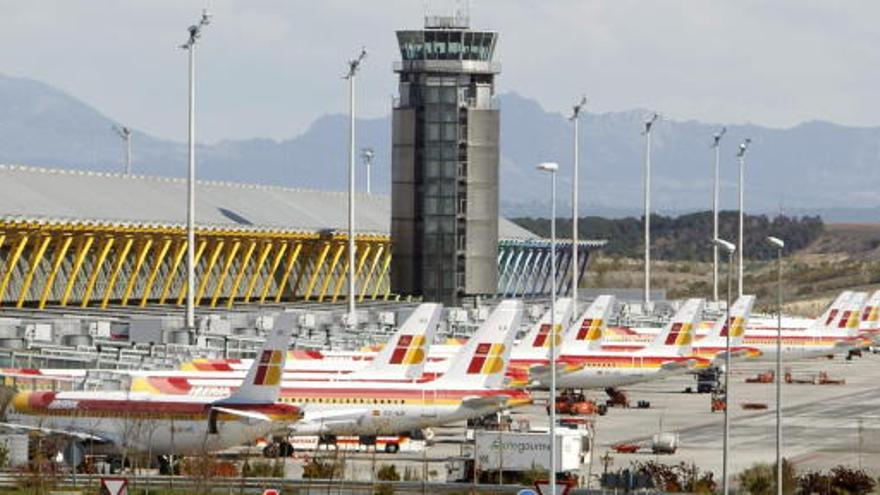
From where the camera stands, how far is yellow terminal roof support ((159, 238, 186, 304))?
18188 cm

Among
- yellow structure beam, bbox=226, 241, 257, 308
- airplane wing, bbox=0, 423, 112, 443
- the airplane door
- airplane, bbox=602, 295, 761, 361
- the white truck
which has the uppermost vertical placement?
yellow structure beam, bbox=226, 241, 257, 308

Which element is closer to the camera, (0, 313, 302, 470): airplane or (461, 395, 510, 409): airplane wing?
(0, 313, 302, 470): airplane

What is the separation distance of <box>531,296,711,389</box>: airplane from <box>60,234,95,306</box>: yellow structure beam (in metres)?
39.4

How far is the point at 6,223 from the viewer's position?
154 metres

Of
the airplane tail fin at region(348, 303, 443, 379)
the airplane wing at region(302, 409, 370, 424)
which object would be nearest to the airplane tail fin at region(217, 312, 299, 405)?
the airplane wing at region(302, 409, 370, 424)

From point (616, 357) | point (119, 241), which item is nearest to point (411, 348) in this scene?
point (616, 357)

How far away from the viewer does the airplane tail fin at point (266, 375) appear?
89.3 metres

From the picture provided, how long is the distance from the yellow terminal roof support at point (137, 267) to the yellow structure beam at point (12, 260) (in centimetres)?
1579

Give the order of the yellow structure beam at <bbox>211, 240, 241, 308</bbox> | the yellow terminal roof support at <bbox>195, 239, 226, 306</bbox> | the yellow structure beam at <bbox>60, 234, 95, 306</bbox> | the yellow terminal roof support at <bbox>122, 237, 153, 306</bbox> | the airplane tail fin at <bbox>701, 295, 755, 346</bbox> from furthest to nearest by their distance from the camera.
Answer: the yellow structure beam at <bbox>211, 240, 241, 308</bbox> < the yellow terminal roof support at <bbox>195, 239, 226, 306</bbox> < the yellow terminal roof support at <bbox>122, 237, 153, 306</bbox> < the yellow structure beam at <bbox>60, 234, 95, 306</bbox> < the airplane tail fin at <bbox>701, 295, 755, 346</bbox>

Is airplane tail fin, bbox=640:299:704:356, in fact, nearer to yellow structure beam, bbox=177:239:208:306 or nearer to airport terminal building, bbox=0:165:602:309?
airport terminal building, bbox=0:165:602:309

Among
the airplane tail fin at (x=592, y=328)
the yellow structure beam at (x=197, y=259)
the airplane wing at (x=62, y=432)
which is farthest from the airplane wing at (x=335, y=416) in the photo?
the yellow structure beam at (x=197, y=259)

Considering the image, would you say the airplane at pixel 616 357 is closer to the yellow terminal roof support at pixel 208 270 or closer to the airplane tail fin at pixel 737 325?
the airplane tail fin at pixel 737 325

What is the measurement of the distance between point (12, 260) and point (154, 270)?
21314 mm

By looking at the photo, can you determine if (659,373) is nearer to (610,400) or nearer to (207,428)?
(610,400)
